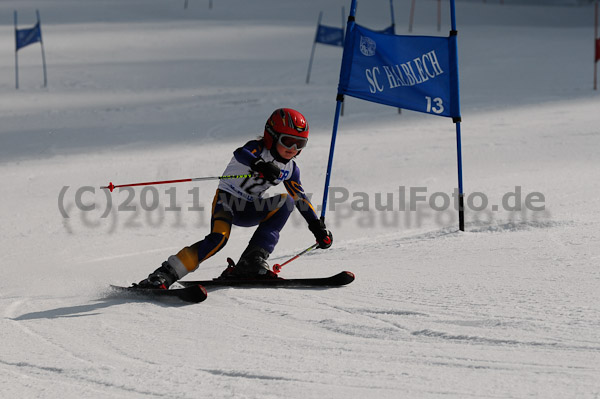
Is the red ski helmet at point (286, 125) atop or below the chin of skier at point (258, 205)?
atop

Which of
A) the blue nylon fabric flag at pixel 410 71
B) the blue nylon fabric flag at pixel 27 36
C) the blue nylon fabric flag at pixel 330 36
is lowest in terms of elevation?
the blue nylon fabric flag at pixel 410 71

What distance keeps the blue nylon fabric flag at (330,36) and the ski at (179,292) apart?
12076 millimetres

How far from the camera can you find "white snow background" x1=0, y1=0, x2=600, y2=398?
323 cm

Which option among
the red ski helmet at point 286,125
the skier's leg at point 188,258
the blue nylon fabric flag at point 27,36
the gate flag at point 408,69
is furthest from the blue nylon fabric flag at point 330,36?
the skier's leg at point 188,258

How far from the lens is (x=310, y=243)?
260 inches

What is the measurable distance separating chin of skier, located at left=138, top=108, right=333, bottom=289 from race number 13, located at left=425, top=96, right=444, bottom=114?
4.86 ft

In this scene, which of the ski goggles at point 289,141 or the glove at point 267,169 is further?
the ski goggles at point 289,141

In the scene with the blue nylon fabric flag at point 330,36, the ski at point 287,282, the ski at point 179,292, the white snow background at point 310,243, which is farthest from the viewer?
the blue nylon fabric flag at point 330,36

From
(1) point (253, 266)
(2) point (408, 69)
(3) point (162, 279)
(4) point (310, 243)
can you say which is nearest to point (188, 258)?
(3) point (162, 279)

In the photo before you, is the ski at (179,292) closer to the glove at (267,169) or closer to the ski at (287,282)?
the ski at (287,282)

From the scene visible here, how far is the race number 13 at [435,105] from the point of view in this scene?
5.80 meters

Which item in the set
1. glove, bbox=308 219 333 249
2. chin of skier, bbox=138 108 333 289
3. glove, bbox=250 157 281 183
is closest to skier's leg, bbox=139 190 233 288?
chin of skier, bbox=138 108 333 289

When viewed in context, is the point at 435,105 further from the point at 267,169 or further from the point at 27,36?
the point at 27,36

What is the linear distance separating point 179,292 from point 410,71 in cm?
260
